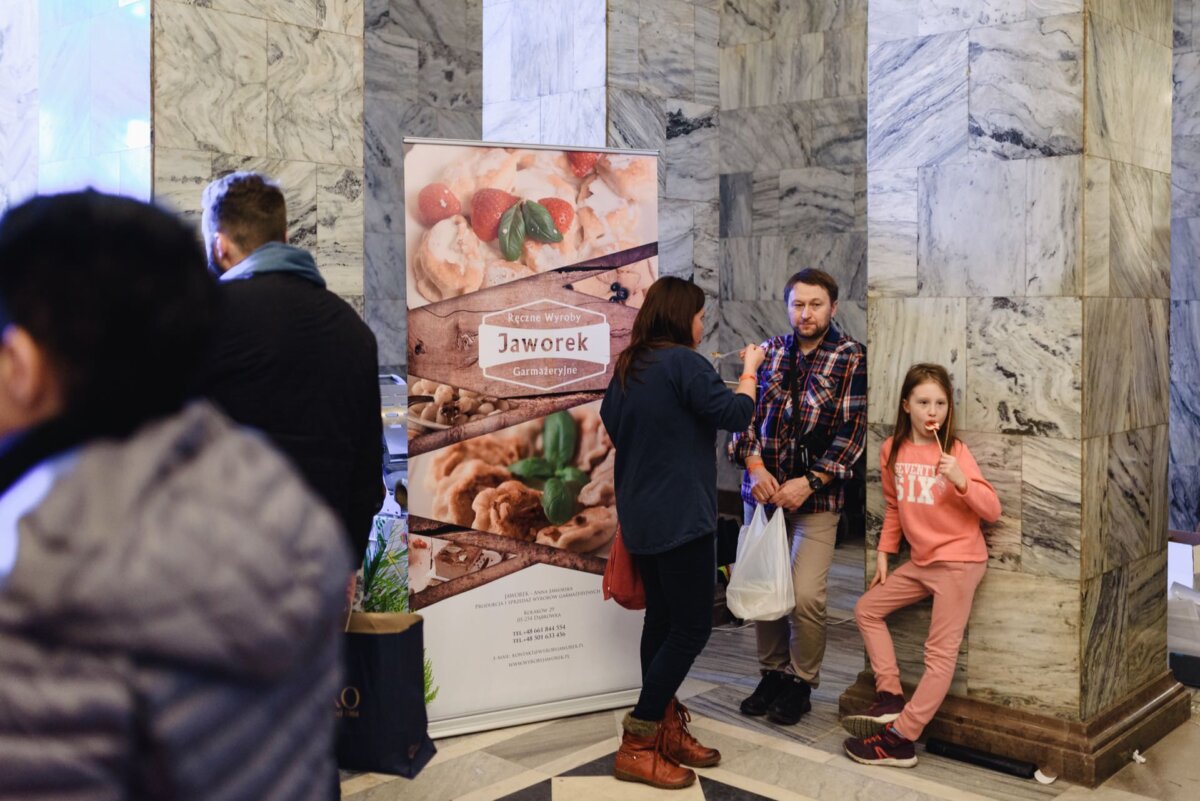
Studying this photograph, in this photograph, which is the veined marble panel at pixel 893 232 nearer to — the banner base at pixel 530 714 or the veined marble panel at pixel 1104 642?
the veined marble panel at pixel 1104 642

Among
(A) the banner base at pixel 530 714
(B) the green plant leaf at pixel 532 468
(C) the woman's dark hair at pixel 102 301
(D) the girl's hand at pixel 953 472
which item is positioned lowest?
(A) the banner base at pixel 530 714

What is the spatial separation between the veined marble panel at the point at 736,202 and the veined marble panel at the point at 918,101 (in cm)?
522

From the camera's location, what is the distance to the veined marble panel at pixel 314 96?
4.72 metres

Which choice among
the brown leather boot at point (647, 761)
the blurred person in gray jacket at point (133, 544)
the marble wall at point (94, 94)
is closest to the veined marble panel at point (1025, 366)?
the brown leather boot at point (647, 761)

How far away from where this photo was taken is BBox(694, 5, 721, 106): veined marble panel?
6.64 m

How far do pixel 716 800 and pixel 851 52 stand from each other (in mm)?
6823

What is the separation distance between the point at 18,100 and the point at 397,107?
15.7ft

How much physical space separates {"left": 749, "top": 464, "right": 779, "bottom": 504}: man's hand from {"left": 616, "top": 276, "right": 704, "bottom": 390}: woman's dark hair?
0.80 m

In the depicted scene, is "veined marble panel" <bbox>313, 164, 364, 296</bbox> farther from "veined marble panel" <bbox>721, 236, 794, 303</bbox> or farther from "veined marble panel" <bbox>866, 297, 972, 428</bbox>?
"veined marble panel" <bbox>721, 236, 794, 303</bbox>

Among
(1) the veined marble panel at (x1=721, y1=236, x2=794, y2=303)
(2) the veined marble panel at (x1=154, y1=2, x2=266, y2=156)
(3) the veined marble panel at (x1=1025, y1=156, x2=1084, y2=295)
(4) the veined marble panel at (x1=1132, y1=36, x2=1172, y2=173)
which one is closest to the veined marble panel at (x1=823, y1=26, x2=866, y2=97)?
(1) the veined marble panel at (x1=721, y1=236, x2=794, y2=303)

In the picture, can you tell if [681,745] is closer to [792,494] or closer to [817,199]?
[792,494]

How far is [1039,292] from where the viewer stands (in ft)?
13.9

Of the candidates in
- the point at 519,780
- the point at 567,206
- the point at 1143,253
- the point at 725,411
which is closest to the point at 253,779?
the point at 725,411

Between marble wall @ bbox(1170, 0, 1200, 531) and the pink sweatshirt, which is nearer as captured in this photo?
the pink sweatshirt
